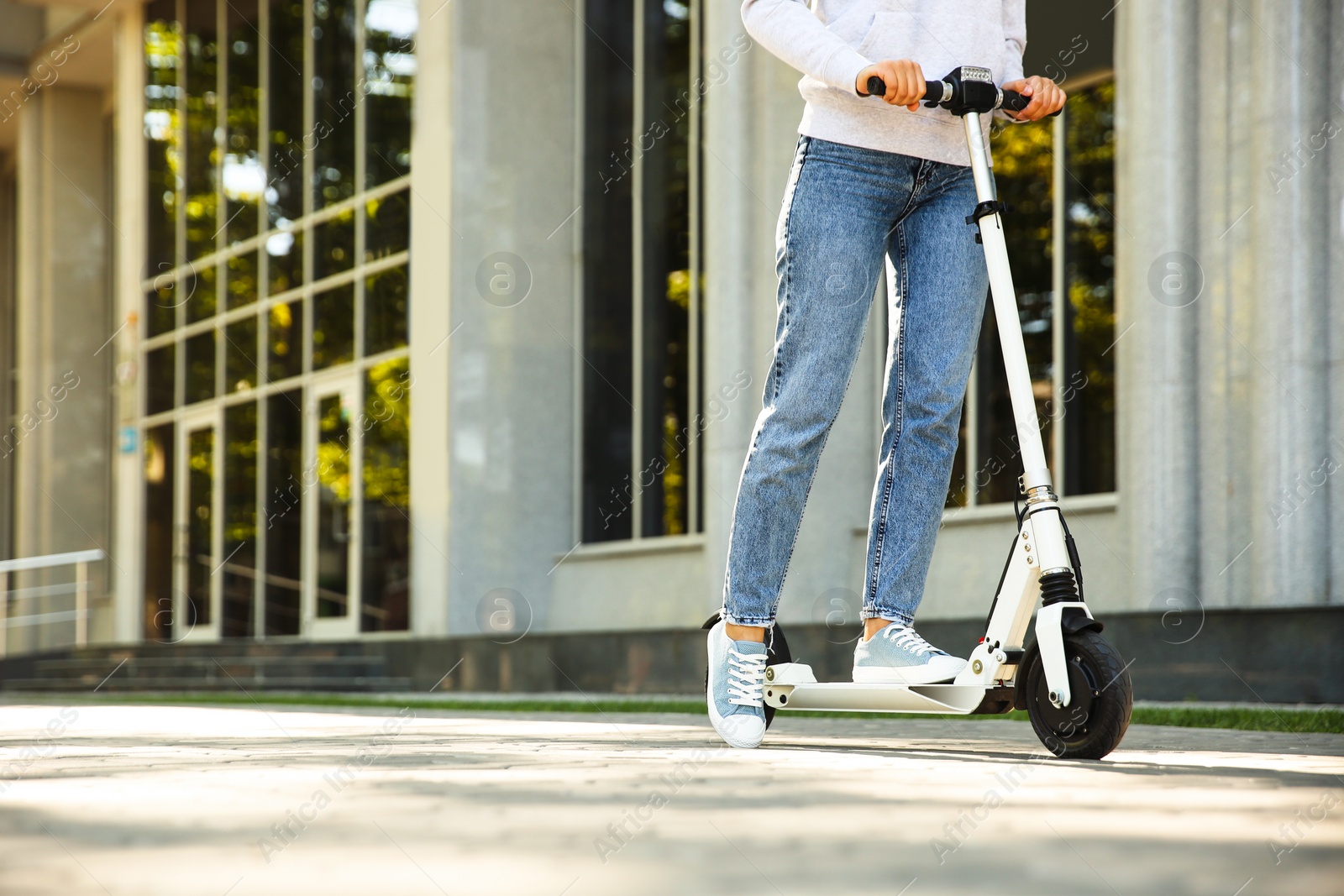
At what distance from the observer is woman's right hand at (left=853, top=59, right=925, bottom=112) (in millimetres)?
3059

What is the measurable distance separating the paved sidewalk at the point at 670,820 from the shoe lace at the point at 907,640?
0.21 m

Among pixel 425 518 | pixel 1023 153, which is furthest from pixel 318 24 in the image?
pixel 1023 153

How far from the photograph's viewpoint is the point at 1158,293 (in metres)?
7.24

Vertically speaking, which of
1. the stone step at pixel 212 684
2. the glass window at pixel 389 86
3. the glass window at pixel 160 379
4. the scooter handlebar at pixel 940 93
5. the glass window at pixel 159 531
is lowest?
the stone step at pixel 212 684

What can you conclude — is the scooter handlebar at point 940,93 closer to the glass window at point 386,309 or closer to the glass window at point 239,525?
the glass window at point 386,309

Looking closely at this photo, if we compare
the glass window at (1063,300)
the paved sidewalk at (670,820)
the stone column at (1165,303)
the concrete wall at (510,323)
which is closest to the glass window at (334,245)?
the concrete wall at (510,323)

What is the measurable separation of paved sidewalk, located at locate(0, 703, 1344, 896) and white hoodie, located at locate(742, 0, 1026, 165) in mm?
1291

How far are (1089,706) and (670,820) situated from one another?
1.14 m

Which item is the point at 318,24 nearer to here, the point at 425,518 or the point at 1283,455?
the point at 425,518

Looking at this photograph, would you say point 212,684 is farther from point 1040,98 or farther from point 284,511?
point 1040,98

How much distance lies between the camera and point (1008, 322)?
311 cm

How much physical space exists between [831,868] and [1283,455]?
5.78 metres

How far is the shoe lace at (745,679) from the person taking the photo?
10.6 feet

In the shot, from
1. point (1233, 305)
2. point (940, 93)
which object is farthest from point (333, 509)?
point (940, 93)
